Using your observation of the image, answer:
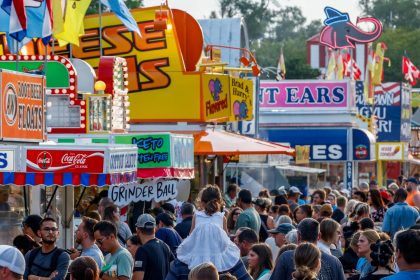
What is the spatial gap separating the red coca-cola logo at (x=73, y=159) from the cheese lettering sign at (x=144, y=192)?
161 inches

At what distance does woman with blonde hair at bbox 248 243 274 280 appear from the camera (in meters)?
11.3

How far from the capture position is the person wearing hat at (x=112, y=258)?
12.1m

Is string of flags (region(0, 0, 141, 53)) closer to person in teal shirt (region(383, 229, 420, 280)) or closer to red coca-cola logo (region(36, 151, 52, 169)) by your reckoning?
red coca-cola logo (region(36, 151, 52, 169))

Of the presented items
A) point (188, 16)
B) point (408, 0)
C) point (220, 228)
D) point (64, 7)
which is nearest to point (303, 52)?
point (408, 0)

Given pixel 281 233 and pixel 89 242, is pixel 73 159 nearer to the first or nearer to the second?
pixel 281 233

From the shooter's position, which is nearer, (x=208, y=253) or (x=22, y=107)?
(x=208, y=253)

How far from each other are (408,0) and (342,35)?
8782 centimetres

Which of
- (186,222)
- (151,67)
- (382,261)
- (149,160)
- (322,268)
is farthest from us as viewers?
(151,67)

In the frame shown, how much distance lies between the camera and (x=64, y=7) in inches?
784

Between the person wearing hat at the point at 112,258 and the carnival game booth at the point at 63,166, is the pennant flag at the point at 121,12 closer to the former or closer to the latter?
the carnival game booth at the point at 63,166

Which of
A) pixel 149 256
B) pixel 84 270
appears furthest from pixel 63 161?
pixel 84 270

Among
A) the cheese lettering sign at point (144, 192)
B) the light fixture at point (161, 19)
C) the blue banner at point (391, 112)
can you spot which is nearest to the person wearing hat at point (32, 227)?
the cheese lettering sign at point (144, 192)

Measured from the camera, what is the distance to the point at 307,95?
44469 millimetres

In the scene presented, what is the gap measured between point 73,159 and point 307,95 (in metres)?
30.0
